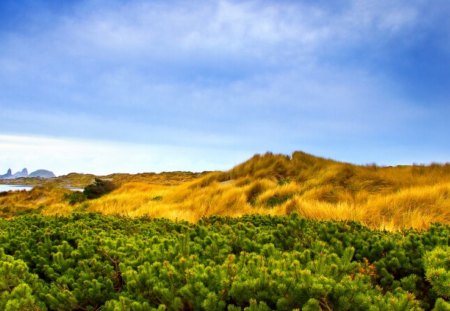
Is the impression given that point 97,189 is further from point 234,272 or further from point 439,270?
point 439,270

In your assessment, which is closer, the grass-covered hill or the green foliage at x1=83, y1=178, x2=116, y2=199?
the grass-covered hill

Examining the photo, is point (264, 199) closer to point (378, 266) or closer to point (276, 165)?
point (276, 165)

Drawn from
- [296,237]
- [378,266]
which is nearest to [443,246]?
[378,266]

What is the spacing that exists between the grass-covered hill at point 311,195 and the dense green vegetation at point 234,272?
3.41 meters

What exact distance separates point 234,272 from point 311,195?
887 centimetres

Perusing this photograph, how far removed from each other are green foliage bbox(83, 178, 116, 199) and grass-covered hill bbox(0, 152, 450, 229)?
56.0 inches

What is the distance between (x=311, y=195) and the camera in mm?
11539

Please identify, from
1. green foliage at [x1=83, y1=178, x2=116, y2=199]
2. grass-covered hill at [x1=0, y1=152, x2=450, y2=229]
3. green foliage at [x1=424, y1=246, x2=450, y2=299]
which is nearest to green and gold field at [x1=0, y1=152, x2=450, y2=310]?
green foliage at [x1=424, y1=246, x2=450, y2=299]

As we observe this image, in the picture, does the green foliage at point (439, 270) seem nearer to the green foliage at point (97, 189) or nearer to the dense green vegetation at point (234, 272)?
the dense green vegetation at point (234, 272)

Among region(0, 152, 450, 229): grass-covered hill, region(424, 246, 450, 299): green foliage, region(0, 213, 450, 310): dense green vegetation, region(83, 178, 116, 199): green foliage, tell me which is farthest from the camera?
region(83, 178, 116, 199): green foliage

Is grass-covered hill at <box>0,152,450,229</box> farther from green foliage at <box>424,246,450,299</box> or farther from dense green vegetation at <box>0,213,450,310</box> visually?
green foliage at <box>424,246,450,299</box>

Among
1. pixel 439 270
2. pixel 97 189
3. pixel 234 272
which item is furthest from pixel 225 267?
pixel 97 189

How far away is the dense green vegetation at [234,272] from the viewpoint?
2664 mm

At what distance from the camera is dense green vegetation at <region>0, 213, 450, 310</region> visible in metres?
2.66
